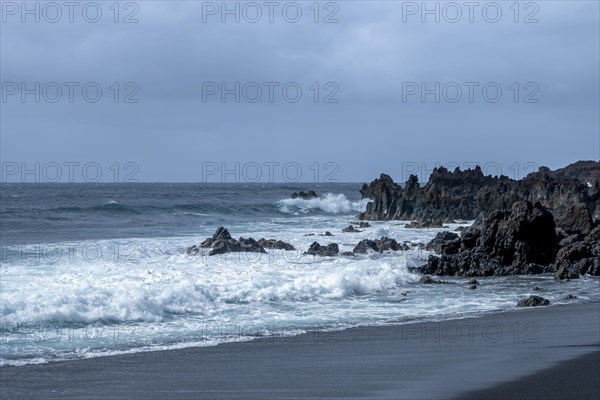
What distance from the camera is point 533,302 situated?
17922 mm

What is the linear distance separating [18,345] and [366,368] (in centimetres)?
579

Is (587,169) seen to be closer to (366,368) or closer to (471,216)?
(471,216)

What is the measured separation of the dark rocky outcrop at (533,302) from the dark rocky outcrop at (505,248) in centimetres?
646

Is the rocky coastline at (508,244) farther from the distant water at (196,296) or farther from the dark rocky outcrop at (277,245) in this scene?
the distant water at (196,296)

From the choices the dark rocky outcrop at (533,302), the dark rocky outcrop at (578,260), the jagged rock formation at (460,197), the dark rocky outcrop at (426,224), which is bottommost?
the dark rocky outcrop at (533,302)

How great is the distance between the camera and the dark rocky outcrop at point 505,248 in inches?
981

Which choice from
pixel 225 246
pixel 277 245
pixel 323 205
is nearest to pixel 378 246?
pixel 277 245

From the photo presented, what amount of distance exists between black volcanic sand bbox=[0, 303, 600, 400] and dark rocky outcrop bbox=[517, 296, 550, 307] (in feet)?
10.3

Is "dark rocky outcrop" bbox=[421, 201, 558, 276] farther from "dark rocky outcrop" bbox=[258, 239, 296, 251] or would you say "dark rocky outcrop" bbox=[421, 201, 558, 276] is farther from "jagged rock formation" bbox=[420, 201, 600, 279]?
"dark rocky outcrop" bbox=[258, 239, 296, 251]

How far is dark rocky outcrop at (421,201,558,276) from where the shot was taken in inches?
981

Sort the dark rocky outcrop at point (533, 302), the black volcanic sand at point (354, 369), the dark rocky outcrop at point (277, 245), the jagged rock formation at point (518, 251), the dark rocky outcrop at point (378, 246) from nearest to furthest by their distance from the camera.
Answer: the black volcanic sand at point (354, 369), the dark rocky outcrop at point (533, 302), the jagged rock formation at point (518, 251), the dark rocky outcrop at point (378, 246), the dark rocky outcrop at point (277, 245)

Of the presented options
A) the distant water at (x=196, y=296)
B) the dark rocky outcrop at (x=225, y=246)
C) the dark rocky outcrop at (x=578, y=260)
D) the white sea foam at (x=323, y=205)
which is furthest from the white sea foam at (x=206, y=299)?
the white sea foam at (x=323, y=205)

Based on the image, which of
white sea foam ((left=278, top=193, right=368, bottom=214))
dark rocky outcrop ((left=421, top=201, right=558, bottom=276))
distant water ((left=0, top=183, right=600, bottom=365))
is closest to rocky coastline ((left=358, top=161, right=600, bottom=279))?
dark rocky outcrop ((left=421, top=201, right=558, bottom=276))

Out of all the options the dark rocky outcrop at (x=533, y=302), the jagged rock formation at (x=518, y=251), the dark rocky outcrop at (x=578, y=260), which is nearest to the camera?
the dark rocky outcrop at (x=533, y=302)
